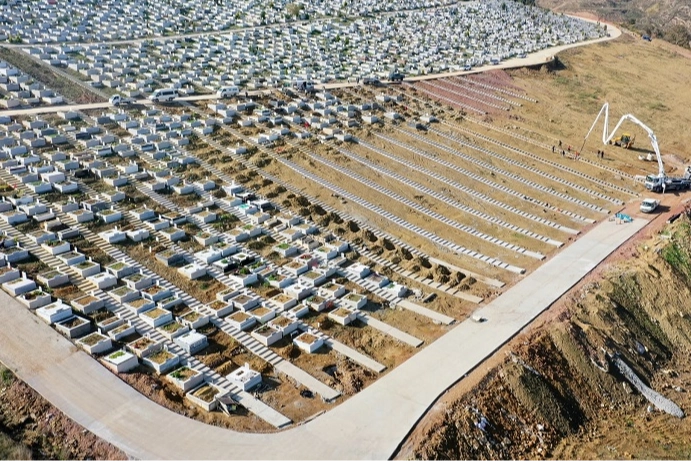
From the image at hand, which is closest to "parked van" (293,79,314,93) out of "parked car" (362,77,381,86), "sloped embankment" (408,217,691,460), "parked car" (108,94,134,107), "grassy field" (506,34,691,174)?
"parked car" (362,77,381,86)

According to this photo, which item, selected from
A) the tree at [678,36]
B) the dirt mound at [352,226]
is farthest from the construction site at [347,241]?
the tree at [678,36]

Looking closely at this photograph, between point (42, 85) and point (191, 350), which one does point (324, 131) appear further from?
point (191, 350)

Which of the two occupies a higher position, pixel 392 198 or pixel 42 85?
pixel 42 85

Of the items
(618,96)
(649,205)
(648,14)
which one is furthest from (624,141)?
(648,14)

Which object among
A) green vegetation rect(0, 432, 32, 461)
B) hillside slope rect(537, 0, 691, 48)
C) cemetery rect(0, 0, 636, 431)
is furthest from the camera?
hillside slope rect(537, 0, 691, 48)

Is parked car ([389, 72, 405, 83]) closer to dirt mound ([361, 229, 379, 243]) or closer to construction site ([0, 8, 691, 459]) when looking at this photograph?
construction site ([0, 8, 691, 459])

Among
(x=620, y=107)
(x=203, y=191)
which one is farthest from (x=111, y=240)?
(x=620, y=107)

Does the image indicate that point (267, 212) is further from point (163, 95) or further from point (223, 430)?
point (163, 95)
